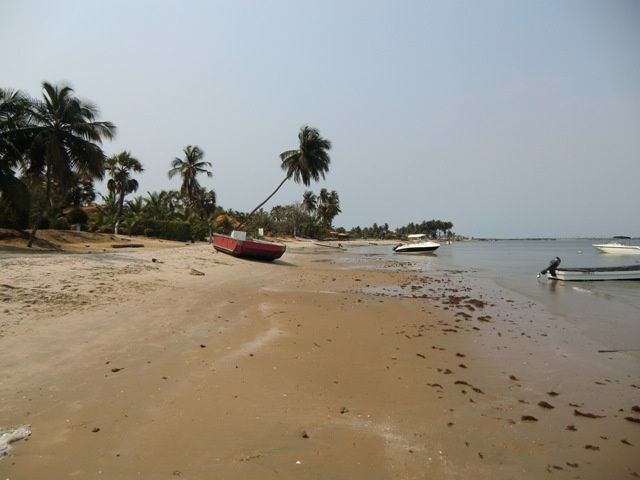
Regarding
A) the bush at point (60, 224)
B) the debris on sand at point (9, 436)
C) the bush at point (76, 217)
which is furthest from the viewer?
the bush at point (76, 217)

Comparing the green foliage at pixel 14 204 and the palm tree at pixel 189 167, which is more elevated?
the palm tree at pixel 189 167

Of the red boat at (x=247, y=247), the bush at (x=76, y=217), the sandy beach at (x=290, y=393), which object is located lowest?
the sandy beach at (x=290, y=393)

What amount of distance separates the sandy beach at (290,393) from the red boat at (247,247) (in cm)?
1334

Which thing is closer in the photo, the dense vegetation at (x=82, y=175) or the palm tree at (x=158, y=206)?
the dense vegetation at (x=82, y=175)

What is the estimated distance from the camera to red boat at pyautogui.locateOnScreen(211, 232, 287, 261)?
23.1 meters

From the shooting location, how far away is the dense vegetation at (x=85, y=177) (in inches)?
802

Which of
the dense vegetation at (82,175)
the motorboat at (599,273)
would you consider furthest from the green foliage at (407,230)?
the motorboat at (599,273)

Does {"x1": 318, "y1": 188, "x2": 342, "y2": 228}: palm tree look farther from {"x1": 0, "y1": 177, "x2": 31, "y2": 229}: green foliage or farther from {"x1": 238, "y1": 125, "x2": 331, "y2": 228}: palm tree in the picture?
{"x1": 0, "y1": 177, "x2": 31, "y2": 229}: green foliage

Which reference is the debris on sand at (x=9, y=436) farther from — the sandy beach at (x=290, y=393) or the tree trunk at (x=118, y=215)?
the tree trunk at (x=118, y=215)

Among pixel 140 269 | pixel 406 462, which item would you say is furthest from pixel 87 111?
pixel 406 462

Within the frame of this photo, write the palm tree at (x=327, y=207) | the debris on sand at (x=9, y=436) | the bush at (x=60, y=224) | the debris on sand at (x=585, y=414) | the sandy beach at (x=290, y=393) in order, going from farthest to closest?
the palm tree at (x=327, y=207)
the bush at (x=60, y=224)
the debris on sand at (x=585, y=414)
the sandy beach at (x=290, y=393)
the debris on sand at (x=9, y=436)

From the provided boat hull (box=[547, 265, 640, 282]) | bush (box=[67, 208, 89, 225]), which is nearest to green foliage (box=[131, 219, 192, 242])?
bush (box=[67, 208, 89, 225])

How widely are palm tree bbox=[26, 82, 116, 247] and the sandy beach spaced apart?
13.8m

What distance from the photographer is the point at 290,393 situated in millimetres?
4898
